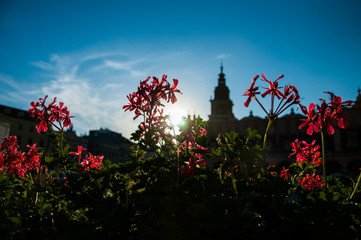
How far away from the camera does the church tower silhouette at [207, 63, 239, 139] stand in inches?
1735

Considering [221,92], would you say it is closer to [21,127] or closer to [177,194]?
[21,127]

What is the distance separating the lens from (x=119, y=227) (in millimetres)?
1177

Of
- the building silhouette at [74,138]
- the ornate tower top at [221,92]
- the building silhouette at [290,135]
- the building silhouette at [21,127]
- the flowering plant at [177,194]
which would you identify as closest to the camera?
the flowering plant at [177,194]

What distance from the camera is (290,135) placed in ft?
127

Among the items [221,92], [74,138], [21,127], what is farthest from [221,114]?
[21,127]

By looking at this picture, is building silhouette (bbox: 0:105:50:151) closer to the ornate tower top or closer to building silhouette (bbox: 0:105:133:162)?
building silhouette (bbox: 0:105:133:162)

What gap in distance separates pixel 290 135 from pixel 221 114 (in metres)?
13.6

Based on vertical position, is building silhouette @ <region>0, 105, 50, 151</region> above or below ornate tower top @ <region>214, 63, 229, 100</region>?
below

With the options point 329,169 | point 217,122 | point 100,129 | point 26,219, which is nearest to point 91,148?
point 100,129

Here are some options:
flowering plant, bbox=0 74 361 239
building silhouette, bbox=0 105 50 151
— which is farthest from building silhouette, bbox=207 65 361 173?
building silhouette, bbox=0 105 50 151

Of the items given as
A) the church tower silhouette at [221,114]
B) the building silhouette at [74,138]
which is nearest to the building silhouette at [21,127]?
the building silhouette at [74,138]

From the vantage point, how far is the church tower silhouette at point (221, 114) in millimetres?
44062

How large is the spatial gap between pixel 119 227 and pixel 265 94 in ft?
4.47

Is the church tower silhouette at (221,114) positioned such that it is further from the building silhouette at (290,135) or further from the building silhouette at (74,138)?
the building silhouette at (74,138)
